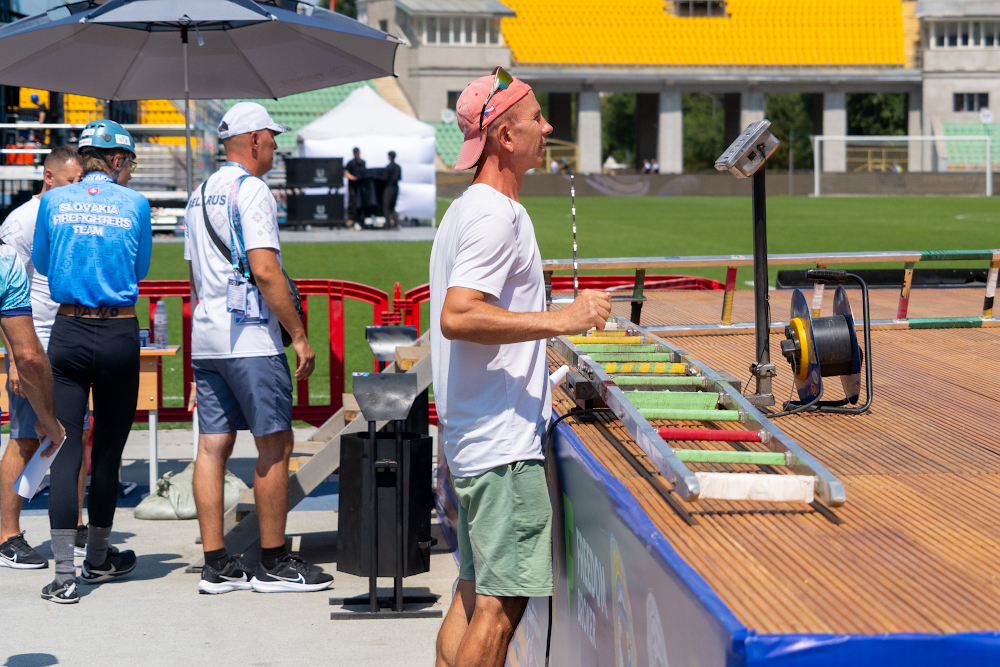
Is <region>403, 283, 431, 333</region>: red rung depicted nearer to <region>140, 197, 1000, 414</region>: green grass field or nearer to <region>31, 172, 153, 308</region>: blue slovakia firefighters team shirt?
<region>140, 197, 1000, 414</region>: green grass field

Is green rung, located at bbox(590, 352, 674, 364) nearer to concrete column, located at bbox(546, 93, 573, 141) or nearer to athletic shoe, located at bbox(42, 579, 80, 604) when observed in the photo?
athletic shoe, located at bbox(42, 579, 80, 604)

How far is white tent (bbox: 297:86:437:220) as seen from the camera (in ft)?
90.8

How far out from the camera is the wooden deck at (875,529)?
1777 millimetres

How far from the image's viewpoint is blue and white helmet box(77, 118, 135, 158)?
4617mm

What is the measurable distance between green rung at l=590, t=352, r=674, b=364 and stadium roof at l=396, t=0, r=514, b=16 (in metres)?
58.4

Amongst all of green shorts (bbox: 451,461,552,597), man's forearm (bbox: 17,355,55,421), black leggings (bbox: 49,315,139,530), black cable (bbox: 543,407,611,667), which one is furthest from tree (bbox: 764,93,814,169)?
green shorts (bbox: 451,461,552,597)

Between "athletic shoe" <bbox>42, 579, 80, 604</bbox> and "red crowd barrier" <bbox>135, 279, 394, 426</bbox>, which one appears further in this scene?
"red crowd barrier" <bbox>135, 279, 394, 426</bbox>

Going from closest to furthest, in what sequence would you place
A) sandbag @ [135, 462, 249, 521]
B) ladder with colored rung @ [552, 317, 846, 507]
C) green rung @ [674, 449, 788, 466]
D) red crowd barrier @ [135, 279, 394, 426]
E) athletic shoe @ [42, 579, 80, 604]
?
ladder with colored rung @ [552, 317, 846, 507] < green rung @ [674, 449, 788, 466] < athletic shoe @ [42, 579, 80, 604] < sandbag @ [135, 462, 249, 521] < red crowd barrier @ [135, 279, 394, 426]

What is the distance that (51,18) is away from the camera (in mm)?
5391

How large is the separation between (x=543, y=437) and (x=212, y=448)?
2.21 meters

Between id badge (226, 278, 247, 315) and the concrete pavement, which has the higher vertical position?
id badge (226, 278, 247, 315)

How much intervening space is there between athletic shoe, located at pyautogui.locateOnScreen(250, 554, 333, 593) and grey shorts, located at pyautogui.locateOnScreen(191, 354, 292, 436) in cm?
64

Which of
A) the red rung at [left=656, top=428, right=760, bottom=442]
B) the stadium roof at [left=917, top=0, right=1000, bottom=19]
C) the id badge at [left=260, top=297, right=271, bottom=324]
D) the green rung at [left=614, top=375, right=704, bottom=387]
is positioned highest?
the stadium roof at [left=917, top=0, right=1000, bottom=19]

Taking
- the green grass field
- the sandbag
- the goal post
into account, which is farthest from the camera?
the goal post
